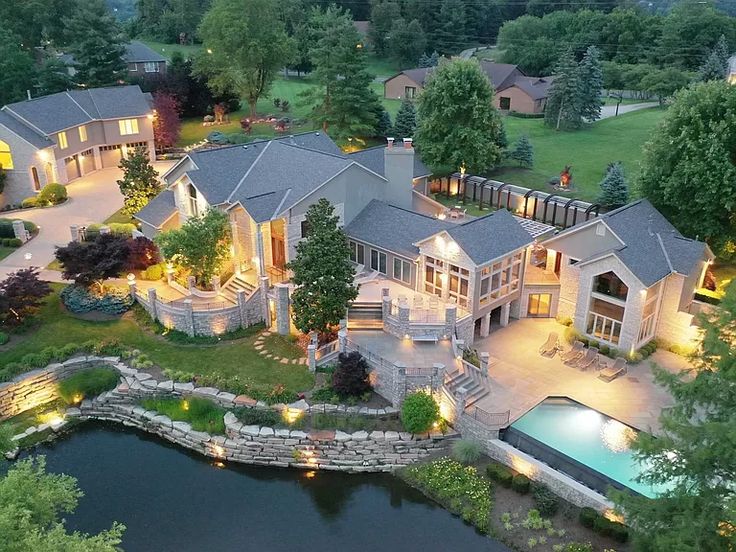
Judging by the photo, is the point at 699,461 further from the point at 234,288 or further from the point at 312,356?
the point at 234,288

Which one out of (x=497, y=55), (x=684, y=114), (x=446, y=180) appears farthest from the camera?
(x=497, y=55)

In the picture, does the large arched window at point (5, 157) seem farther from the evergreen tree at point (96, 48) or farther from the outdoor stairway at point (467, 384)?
the outdoor stairway at point (467, 384)

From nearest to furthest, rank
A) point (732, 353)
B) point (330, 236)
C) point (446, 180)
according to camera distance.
→ point (732, 353), point (330, 236), point (446, 180)

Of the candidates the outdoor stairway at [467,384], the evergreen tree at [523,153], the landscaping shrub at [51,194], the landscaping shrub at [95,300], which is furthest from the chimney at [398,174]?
the landscaping shrub at [51,194]

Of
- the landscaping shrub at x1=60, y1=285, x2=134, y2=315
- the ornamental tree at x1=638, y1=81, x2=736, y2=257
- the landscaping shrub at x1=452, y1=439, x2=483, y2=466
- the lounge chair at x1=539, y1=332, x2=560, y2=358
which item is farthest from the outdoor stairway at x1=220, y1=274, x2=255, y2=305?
the ornamental tree at x1=638, y1=81, x2=736, y2=257

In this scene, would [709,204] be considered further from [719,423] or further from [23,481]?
[23,481]

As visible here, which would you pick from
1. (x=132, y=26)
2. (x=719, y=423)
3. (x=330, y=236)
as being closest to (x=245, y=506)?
(x=330, y=236)

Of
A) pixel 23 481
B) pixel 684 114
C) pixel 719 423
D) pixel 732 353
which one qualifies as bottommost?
pixel 23 481
